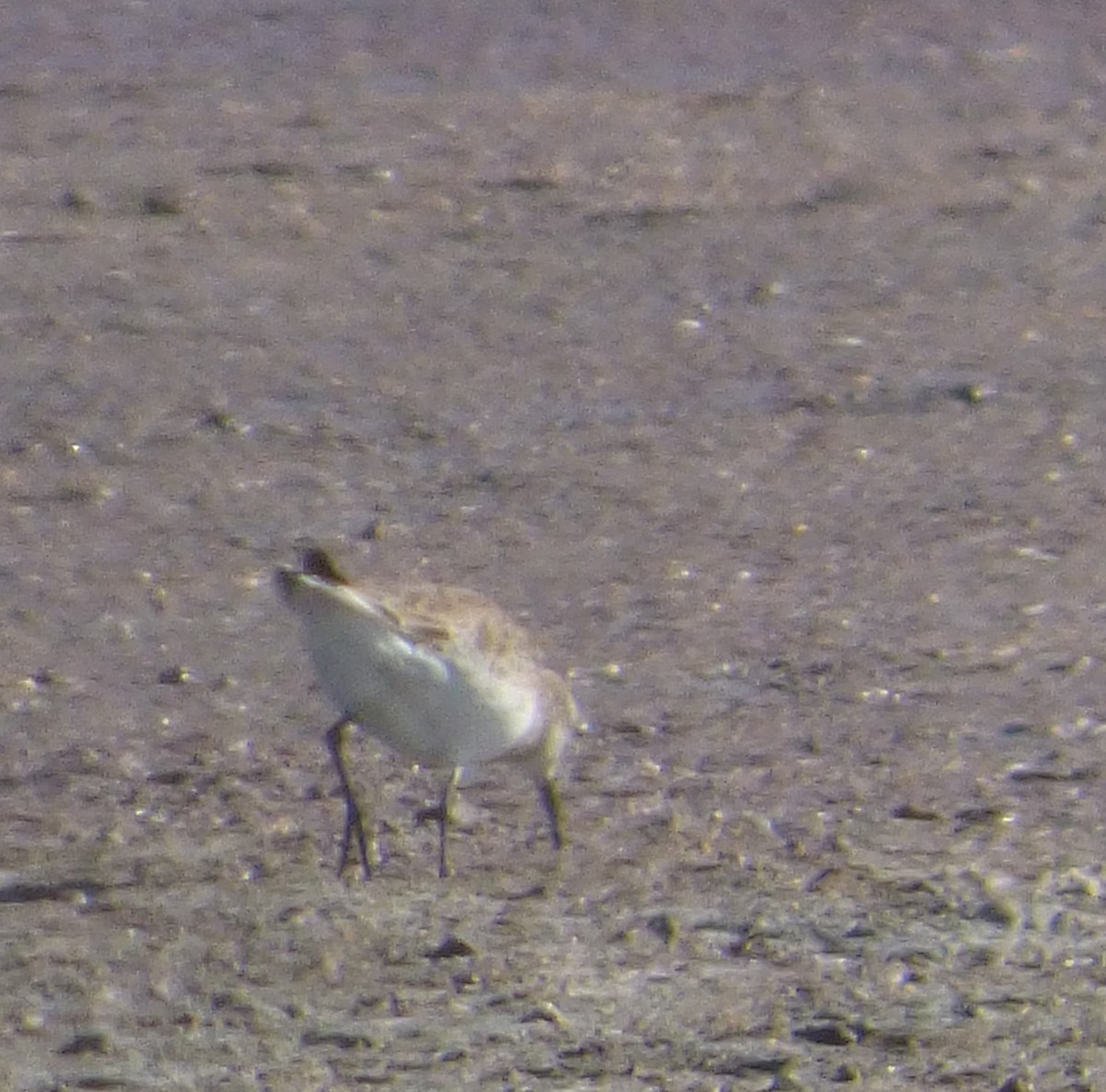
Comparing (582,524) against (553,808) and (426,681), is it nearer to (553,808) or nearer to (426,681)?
(553,808)

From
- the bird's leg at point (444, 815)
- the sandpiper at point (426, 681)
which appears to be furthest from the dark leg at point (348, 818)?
the bird's leg at point (444, 815)

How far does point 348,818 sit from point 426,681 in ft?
1.15

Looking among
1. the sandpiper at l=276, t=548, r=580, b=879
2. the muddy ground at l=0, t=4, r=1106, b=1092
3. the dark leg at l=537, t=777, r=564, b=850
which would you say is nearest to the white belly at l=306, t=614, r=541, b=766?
the sandpiper at l=276, t=548, r=580, b=879

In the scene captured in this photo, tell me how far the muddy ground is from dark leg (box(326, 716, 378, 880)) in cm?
7

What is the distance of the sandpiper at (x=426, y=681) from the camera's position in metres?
4.59

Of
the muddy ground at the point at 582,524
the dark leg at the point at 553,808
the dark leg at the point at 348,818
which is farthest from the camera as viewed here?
the dark leg at the point at 553,808

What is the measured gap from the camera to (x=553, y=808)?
197 inches

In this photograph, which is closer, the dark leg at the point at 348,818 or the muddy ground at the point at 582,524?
the muddy ground at the point at 582,524

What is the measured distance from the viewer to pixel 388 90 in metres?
9.81

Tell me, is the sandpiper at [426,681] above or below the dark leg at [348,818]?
above

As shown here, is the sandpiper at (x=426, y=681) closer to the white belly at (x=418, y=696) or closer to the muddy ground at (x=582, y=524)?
the white belly at (x=418, y=696)

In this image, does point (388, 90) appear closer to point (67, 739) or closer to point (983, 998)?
point (67, 739)

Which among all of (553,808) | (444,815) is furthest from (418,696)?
(553,808)

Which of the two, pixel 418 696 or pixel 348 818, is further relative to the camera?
pixel 348 818
